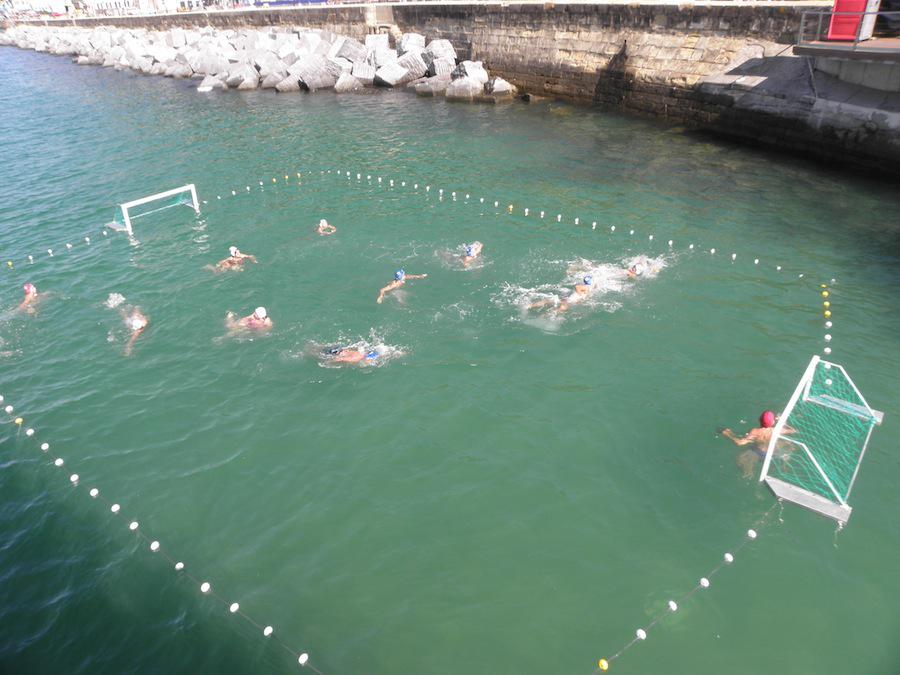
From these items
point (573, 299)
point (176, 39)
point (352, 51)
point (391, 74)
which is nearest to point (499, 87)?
point (391, 74)

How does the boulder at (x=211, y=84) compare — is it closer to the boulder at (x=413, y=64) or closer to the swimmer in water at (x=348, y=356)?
the boulder at (x=413, y=64)

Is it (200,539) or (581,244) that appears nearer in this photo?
(200,539)

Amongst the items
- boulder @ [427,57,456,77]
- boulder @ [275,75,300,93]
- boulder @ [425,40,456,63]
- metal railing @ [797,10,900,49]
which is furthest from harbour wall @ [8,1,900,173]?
boulder @ [275,75,300,93]

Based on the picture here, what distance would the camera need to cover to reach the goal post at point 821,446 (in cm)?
1062

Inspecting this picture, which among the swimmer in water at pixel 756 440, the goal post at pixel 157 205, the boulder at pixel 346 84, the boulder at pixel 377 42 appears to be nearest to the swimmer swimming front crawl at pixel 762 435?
the swimmer in water at pixel 756 440

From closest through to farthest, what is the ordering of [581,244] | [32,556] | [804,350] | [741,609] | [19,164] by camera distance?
1. [741,609]
2. [32,556]
3. [804,350]
4. [581,244]
5. [19,164]

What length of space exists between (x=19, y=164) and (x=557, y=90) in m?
31.1

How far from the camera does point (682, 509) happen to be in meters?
10.9

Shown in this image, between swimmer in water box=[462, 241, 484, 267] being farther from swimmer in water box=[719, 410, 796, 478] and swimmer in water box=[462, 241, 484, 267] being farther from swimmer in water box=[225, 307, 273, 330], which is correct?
swimmer in water box=[719, 410, 796, 478]

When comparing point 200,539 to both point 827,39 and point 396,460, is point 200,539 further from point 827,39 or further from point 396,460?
point 827,39

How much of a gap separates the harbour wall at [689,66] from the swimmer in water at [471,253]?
17191 millimetres

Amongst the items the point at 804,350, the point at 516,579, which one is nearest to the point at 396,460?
the point at 516,579

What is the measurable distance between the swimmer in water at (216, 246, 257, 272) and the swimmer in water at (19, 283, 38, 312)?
209 inches

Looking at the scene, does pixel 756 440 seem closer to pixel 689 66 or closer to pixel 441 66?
pixel 689 66
